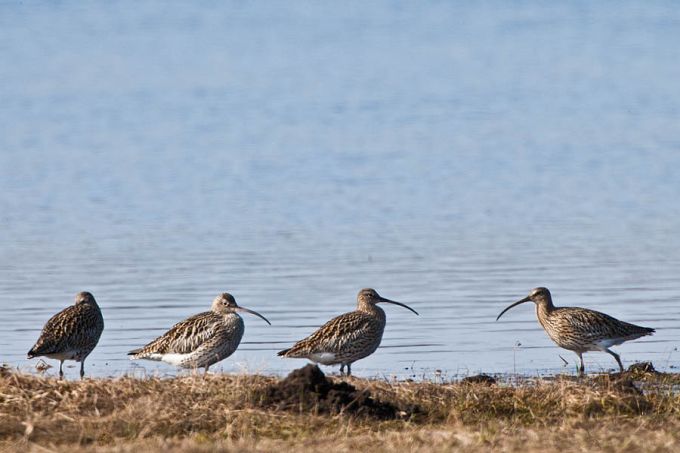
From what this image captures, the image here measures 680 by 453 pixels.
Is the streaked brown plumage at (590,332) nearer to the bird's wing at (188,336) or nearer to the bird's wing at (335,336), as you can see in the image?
the bird's wing at (335,336)

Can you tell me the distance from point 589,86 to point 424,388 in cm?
5535

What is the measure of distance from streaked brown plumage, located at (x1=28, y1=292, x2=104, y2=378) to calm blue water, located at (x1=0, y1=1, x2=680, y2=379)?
57cm

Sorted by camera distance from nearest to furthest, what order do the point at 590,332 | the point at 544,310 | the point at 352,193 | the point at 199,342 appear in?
the point at 199,342, the point at 590,332, the point at 544,310, the point at 352,193

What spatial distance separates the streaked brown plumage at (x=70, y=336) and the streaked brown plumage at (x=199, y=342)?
2.32 ft

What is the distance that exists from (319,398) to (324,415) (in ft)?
0.86

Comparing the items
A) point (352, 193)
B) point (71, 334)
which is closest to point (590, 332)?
point (71, 334)

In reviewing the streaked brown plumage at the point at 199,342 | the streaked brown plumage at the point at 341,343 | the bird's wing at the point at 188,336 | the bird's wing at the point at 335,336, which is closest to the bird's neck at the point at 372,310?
the streaked brown plumage at the point at 341,343

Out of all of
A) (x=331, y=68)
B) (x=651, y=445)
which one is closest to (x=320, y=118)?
(x=331, y=68)

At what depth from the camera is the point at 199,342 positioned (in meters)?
17.5

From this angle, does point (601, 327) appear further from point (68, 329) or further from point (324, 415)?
point (324, 415)

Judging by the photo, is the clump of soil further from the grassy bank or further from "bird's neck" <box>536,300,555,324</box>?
"bird's neck" <box>536,300,555,324</box>

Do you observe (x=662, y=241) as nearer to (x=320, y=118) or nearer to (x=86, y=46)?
(x=320, y=118)

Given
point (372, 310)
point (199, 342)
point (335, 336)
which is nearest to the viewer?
point (199, 342)

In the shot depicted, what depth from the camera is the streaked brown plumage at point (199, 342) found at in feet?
57.2
